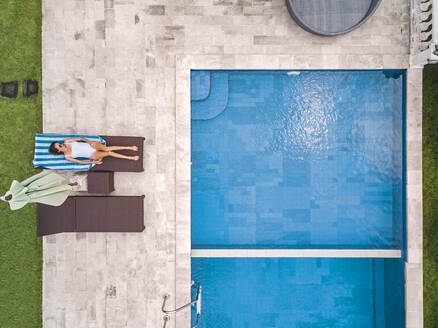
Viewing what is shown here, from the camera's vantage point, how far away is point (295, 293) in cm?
438

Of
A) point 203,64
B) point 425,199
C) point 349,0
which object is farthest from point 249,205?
point 349,0

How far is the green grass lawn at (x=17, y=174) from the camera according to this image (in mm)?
4332

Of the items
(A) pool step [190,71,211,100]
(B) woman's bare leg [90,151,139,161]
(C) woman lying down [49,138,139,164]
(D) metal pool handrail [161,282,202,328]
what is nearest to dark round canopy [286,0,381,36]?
(A) pool step [190,71,211,100]

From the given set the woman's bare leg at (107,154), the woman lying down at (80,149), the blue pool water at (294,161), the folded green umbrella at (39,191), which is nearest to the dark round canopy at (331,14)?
the blue pool water at (294,161)

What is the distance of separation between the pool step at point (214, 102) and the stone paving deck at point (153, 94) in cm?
19

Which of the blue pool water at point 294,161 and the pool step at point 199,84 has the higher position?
the pool step at point 199,84

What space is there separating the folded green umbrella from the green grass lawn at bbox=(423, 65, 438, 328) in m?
5.33

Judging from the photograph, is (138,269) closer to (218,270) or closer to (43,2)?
(218,270)

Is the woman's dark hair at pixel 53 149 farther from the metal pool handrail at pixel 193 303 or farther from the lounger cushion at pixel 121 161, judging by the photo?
the metal pool handrail at pixel 193 303

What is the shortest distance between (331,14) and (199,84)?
215cm

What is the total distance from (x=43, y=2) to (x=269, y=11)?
3505 millimetres

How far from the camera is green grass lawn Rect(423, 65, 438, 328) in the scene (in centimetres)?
418

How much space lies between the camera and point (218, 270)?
4.38 metres

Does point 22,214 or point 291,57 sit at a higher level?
point 291,57
